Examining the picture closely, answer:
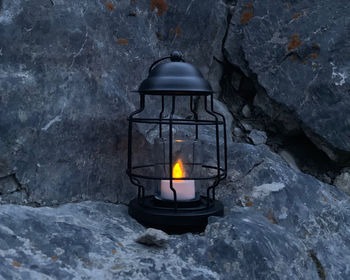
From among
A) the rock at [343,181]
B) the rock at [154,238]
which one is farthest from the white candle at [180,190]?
the rock at [343,181]

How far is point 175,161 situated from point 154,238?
0.52 metres

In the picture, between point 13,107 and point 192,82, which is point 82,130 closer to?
point 13,107

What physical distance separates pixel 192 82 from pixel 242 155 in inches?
22.7

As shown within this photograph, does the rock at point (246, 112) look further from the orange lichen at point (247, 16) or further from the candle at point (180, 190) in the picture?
the candle at point (180, 190)

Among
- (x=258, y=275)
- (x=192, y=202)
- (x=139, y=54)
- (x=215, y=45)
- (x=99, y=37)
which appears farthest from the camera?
(x=215, y=45)

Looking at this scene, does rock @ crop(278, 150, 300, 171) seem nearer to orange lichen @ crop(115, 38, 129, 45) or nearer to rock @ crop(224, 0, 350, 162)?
rock @ crop(224, 0, 350, 162)

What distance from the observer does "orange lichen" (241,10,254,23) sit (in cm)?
208

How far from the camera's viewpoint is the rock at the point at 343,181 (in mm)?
1956

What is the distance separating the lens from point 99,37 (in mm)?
1635

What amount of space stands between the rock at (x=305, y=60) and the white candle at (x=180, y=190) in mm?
754

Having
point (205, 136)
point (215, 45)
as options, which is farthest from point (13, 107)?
point (215, 45)

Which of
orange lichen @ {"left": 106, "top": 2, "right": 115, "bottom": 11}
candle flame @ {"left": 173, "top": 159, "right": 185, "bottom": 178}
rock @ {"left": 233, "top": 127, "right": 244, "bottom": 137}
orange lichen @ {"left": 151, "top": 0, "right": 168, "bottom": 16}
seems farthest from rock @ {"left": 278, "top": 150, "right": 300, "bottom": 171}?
orange lichen @ {"left": 106, "top": 2, "right": 115, "bottom": 11}

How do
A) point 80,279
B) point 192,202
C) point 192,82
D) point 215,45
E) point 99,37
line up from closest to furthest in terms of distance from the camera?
1. point 80,279
2. point 192,82
3. point 192,202
4. point 99,37
5. point 215,45

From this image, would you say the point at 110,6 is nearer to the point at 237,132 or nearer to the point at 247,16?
the point at 247,16
